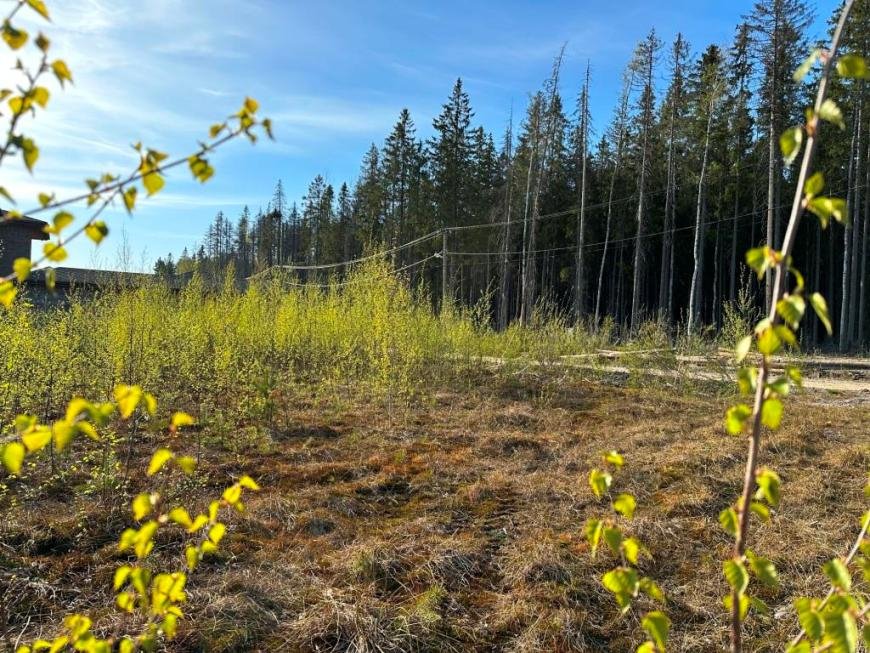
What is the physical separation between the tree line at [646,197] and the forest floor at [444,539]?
984 centimetres

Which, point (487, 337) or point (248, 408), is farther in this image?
point (487, 337)

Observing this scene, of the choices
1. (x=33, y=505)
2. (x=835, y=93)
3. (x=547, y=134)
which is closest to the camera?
(x=33, y=505)

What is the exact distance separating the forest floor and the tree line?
984 cm

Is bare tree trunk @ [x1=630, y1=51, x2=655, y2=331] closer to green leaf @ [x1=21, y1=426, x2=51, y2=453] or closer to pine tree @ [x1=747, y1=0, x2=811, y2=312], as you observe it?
pine tree @ [x1=747, y1=0, x2=811, y2=312]

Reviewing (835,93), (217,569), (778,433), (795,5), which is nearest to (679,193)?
(835,93)

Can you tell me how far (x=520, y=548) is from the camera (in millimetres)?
3266

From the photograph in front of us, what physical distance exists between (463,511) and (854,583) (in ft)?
7.48

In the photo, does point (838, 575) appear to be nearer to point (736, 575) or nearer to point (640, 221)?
point (736, 575)

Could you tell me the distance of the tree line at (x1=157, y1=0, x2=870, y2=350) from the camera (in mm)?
18750

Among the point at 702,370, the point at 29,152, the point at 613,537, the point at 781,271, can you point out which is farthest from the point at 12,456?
the point at 702,370

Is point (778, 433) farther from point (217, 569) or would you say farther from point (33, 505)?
point (33, 505)

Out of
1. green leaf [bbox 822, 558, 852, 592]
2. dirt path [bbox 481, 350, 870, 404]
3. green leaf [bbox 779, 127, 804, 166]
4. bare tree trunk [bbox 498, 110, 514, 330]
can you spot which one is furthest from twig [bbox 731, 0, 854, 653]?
bare tree trunk [bbox 498, 110, 514, 330]

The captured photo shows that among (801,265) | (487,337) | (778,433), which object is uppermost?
(801,265)

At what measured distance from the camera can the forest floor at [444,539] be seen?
247 cm
